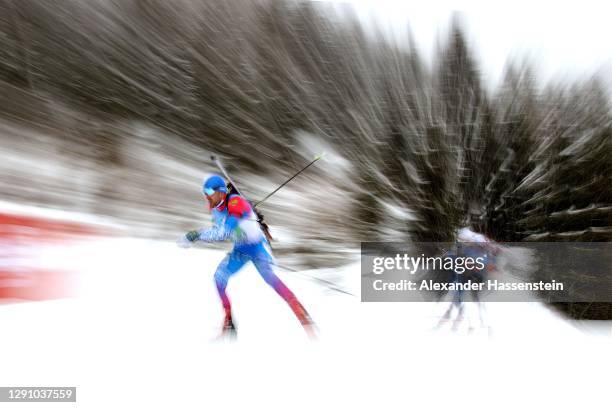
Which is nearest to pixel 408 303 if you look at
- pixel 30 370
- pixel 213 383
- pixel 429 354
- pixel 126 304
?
pixel 429 354

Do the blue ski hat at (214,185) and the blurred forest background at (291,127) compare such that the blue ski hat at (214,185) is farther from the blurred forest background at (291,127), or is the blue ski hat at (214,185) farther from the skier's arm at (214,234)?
the skier's arm at (214,234)

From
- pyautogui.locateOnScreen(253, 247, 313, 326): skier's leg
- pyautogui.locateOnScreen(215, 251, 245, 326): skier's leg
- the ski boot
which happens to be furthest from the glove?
the ski boot

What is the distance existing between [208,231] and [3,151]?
3.84ft

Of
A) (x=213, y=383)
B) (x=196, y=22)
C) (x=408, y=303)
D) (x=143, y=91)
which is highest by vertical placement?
(x=196, y=22)

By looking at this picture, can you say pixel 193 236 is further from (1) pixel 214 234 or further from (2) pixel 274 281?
(2) pixel 274 281

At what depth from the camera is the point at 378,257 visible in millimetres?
3520

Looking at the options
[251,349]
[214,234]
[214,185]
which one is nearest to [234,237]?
[214,234]

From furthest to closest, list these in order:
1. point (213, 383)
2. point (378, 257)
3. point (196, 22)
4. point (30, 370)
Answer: point (378, 257)
point (196, 22)
point (213, 383)
point (30, 370)

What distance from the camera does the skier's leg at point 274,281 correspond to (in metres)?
3.16

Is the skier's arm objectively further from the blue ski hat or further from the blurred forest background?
the blue ski hat

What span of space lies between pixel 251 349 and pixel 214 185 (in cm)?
105

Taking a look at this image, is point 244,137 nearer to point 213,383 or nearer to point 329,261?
point 329,261

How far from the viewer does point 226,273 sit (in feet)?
10.2

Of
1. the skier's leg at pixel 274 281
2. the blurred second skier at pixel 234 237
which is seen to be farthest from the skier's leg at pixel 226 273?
the skier's leg at pixel 274 281
